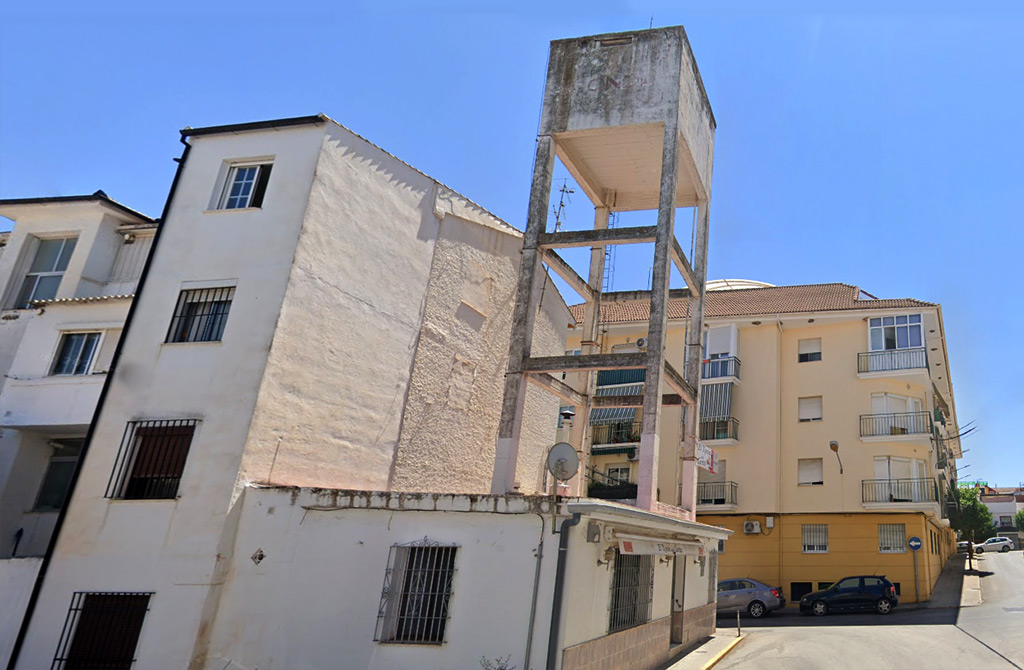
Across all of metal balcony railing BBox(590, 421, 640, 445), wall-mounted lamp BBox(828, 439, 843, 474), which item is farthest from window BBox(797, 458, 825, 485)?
metal balcony railing BBox(590, 421, 640, 445)

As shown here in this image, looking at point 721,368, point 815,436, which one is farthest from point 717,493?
point 721,368

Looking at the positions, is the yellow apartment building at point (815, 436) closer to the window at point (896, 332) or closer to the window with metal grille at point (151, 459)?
the window at point (896, 332)

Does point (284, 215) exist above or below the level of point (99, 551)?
above

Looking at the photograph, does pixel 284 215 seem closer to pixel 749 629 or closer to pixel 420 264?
pixel 420 264

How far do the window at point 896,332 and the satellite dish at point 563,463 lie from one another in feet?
69.4

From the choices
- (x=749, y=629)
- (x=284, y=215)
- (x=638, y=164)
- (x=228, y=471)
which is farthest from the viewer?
(x=749, y=629)

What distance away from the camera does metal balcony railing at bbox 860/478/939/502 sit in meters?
28.5

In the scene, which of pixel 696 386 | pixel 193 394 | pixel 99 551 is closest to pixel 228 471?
pixel 193 394

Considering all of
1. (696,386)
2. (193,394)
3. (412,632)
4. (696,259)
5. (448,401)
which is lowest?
(412,632)

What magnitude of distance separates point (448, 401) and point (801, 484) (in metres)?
18.3

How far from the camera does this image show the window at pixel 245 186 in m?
15.6

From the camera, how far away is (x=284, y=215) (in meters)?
15.0

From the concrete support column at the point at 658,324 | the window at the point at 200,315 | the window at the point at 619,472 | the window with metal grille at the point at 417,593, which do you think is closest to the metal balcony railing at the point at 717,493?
the window at the point at 619,472

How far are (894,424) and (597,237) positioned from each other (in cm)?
1845
